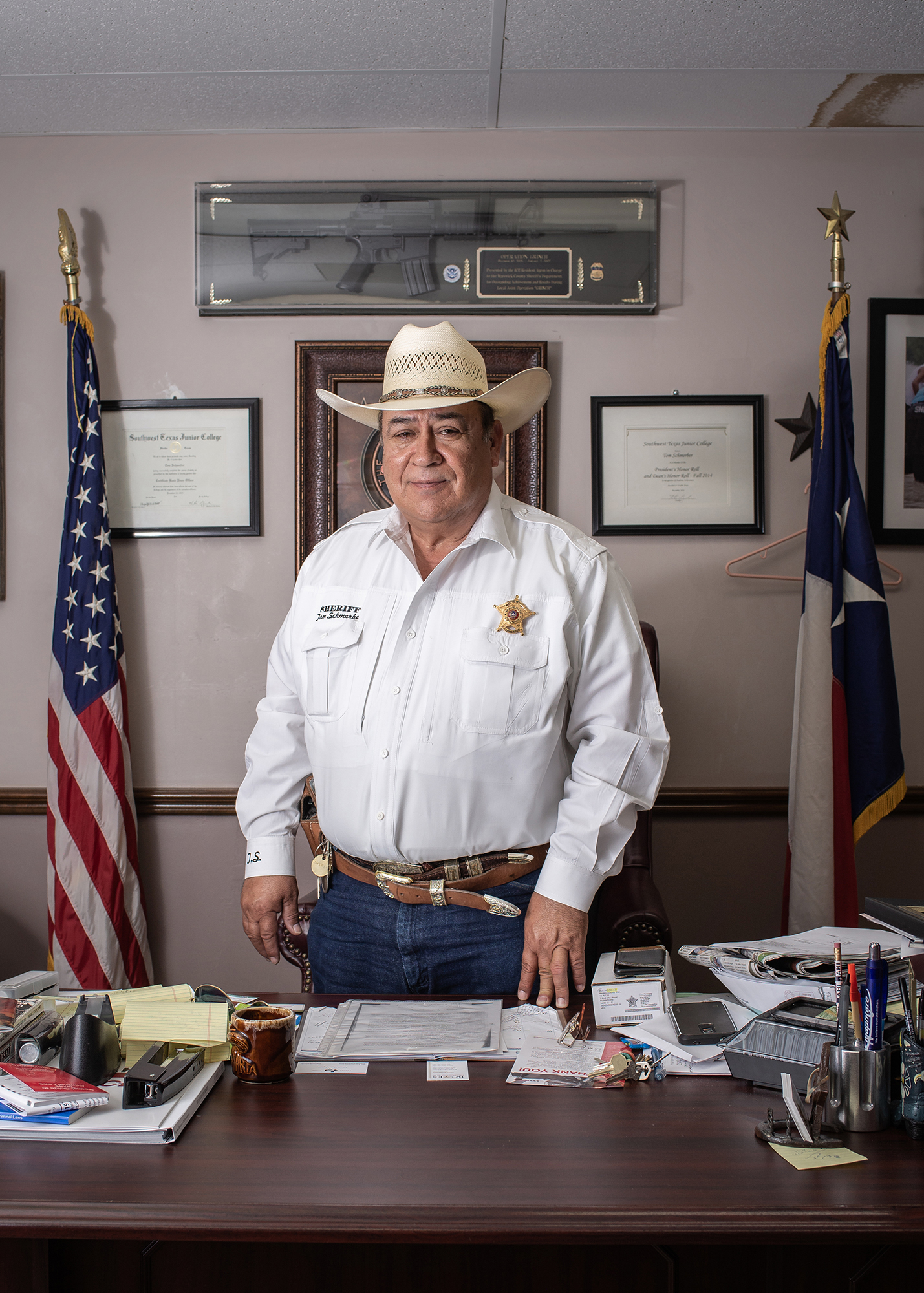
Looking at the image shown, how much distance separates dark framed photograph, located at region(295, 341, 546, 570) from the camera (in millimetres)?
2629

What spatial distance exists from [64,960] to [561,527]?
5.78 feet

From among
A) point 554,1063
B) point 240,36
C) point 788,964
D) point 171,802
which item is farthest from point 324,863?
point 240,36

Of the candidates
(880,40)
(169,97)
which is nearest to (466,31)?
(169,97)

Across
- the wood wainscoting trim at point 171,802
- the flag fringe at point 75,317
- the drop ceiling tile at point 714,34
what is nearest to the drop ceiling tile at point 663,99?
the drop ceiling tile at point 714,34

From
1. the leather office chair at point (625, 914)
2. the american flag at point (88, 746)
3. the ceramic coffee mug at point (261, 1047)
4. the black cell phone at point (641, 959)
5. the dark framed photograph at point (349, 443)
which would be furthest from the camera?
the dark framed photograph at point (349, 443)

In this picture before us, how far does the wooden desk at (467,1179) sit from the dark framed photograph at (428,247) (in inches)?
85.2

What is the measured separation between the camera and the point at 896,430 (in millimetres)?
2664

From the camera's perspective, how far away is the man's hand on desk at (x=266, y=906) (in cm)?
180

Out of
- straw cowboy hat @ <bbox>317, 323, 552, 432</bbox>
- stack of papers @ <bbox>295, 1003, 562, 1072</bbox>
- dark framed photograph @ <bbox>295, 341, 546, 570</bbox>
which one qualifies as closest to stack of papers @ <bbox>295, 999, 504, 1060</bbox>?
stack of papers @ <bbox>295, 1003, 562, 1072</bbox>

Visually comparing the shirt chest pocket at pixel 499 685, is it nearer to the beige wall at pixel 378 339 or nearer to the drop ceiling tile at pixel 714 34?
the beige wall at pixel 378 339

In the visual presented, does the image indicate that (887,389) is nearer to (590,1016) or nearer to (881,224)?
(881,224)

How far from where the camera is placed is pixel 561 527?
189cm

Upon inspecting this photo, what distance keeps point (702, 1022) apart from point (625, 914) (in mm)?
739

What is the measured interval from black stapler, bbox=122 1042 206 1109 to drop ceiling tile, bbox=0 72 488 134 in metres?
2.32
